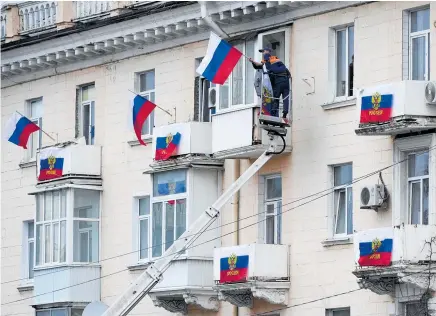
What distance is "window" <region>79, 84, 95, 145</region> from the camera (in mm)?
51628

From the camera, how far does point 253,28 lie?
1825 inches

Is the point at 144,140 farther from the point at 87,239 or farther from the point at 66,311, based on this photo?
the point at 66,311

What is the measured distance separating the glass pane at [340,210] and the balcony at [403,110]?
2792 mm

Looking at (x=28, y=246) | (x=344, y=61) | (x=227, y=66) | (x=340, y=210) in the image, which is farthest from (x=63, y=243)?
(x=344, y=61)

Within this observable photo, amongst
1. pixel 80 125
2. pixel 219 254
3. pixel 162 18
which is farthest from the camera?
pixel 80 125

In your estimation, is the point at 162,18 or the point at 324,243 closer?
the point at 324,243

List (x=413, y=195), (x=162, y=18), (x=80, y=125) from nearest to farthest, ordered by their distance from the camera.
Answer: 1. (x=413, y=195)
2. (x=162, y=18)
3. (x=80, y=125)

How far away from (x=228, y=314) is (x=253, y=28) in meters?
5.95

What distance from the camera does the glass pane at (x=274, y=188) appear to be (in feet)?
150

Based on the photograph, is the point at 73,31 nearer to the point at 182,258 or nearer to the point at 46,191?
the point at 46,191

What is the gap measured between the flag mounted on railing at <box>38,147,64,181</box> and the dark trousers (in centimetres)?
786

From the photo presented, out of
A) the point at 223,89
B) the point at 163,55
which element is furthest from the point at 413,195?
the point at 163,55

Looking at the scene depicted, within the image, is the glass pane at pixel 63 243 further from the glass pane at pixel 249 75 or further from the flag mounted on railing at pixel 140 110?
the glass pane at pixel 249 75

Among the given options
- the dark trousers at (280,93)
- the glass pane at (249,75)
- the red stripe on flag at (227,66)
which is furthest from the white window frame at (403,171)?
the glass pane at (249,75)
